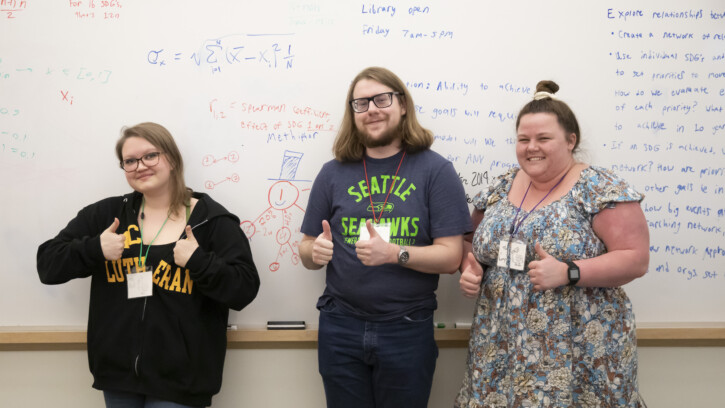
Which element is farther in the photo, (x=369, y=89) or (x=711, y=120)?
(x=711, y=120)

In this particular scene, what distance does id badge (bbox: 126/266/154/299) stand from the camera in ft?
6.17

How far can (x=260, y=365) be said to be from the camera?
7.30 feet

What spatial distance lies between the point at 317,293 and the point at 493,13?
1458 mm

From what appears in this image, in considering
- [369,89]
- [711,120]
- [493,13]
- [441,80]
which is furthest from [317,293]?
[711,120]

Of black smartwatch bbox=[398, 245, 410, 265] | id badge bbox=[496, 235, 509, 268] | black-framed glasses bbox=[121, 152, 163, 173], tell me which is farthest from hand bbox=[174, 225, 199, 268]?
id badge bbox=[496, 235, 509, 268]

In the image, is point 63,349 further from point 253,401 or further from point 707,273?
point 707,273

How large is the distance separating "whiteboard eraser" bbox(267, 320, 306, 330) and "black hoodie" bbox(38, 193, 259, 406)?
27 cm

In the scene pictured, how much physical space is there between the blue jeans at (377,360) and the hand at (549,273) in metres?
0.48

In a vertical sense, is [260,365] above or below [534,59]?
below

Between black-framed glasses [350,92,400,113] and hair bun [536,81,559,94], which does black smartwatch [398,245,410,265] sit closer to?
black-framed glasses [350,92,400,113]

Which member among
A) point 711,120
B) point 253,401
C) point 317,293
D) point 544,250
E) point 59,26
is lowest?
point 253,401

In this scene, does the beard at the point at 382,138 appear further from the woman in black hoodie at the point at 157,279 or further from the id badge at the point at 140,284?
the id badge at the point at 140,284

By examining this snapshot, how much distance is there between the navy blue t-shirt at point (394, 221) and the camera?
5.98 feet

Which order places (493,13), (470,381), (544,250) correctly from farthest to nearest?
(493,13)
(470,381)
(544,250)
